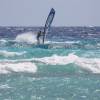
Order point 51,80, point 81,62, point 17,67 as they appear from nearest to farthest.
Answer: point 51,80 < point 17,67 < point 81,62

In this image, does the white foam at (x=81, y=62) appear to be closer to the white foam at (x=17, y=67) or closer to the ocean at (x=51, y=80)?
the ocean at (x=51, y=80)

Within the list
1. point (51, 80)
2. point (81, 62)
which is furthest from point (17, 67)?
point (51, 80)

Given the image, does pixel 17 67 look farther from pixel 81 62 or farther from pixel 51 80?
pixel 51 80

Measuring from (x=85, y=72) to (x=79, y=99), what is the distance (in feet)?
21.3

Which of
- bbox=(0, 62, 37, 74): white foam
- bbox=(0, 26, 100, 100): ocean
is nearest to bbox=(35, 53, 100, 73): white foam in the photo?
bbox=(0, 26, 100, 100): ocean

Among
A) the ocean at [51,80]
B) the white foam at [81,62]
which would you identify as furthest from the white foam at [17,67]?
the white foam at [81,62]

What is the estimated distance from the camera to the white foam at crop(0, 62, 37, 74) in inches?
798

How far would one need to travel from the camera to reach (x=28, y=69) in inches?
805

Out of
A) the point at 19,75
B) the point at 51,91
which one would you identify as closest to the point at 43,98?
the point at 51,91

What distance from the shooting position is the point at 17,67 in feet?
68.6

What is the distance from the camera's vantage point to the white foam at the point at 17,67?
66.5 feet

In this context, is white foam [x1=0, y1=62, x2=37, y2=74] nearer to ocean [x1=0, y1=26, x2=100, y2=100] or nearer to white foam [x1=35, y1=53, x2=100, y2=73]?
ocean [x1=0, y1=26, x2=100, y2=100]
